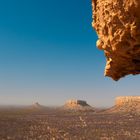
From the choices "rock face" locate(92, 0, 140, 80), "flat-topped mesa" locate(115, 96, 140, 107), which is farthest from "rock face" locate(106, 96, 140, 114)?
"rock face" locate(92, 0, 140, 80)

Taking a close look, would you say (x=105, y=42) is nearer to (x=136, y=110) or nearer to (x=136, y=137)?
(x=136, y=137)

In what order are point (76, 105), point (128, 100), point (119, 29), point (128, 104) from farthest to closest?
point (76, 105) < point (128, 100) < point (128, 104) < point (119, 29)

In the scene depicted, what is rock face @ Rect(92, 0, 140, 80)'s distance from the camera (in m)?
6.32

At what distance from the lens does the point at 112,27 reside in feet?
22.3

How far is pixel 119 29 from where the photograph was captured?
674 centimetres

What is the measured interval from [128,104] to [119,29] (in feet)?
385

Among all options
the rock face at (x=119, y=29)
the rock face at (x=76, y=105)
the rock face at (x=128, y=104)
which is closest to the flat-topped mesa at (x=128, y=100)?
the rock face at (x=128, y=104)

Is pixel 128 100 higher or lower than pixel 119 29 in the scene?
higher

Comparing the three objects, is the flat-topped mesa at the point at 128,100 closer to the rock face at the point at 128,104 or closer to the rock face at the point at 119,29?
the rock face at the point at 128,104

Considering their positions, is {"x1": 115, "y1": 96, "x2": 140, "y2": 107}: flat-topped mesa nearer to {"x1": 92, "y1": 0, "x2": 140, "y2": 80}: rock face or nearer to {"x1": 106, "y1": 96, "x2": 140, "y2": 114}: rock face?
{"x1": 106, "y1": 96, "x2": 140, "y2": 114}: rock face

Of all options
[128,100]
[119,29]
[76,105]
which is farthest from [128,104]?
[119,29]

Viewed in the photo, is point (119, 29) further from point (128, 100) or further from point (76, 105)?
point (76, 105)

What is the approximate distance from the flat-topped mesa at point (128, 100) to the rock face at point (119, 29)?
11153 cm

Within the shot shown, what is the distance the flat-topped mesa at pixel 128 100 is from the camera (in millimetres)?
119812
